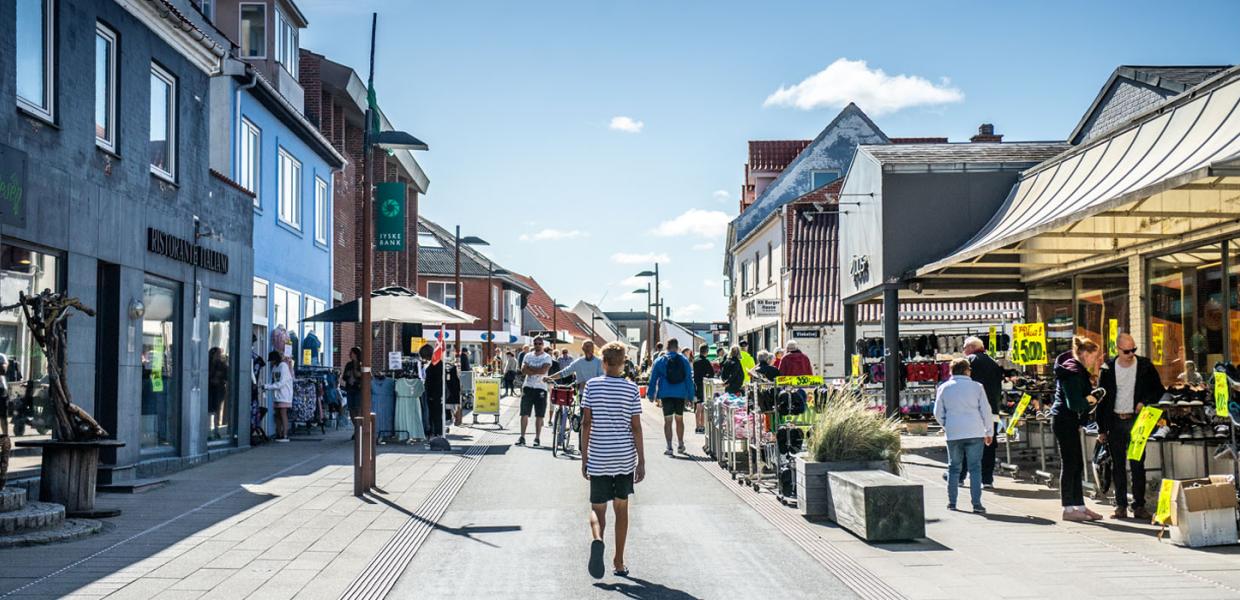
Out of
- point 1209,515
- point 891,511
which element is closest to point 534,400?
point 891,511

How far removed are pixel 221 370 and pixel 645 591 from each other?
39.7 feet

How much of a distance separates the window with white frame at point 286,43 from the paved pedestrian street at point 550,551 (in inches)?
586

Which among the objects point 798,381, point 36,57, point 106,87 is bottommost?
point 798,381

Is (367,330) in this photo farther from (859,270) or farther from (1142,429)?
(859,270)

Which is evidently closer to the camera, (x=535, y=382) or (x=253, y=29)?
(x=535, y=382)

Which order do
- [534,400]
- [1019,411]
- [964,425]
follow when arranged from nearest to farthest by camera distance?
1. [964,425]
2. [1019,411]
3. [534,400]

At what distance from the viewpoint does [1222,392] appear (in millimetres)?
10008

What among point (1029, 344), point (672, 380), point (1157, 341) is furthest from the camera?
point (672, 380)

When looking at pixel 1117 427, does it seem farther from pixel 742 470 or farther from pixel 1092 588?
pixel 742 470

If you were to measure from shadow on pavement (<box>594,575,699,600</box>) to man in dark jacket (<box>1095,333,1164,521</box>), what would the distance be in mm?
5366

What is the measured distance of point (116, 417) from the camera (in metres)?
14.2

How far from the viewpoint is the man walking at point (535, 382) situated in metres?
19.8

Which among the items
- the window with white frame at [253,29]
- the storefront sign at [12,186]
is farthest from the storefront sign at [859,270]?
the storefront sign at [12,186]

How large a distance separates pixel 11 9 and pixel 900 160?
45.3 feet
